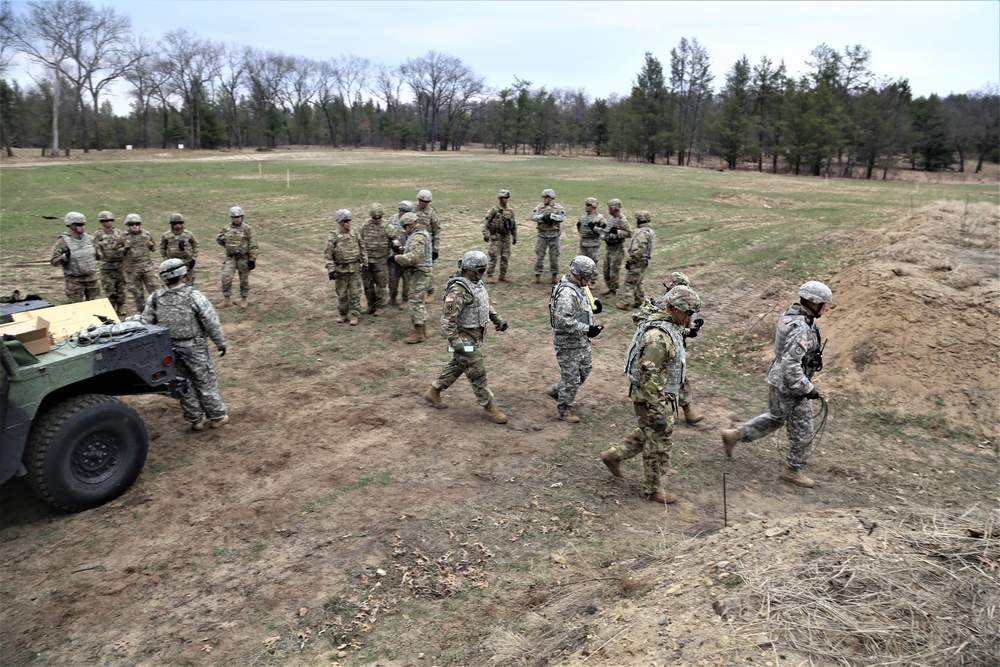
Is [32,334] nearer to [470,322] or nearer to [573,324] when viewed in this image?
[470,322]

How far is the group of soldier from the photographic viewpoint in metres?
6.09

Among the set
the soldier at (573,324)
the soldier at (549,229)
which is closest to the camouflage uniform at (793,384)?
the soldier at (573,324)

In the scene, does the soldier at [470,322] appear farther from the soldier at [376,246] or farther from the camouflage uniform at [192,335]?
the soldier at [376,246]

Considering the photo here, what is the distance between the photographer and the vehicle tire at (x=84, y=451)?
5508 mm

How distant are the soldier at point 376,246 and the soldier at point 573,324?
16.8ft

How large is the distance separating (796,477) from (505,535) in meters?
3.22

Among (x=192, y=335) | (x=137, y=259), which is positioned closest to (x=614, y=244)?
(x=192, y=335)

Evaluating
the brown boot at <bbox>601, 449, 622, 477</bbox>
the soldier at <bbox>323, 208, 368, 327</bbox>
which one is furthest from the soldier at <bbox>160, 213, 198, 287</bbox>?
the brown boot at <bbox>601, 449, 622, 477</bbox>

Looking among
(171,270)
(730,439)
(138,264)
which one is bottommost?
(730,439)

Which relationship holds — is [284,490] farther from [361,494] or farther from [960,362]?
[960,362]

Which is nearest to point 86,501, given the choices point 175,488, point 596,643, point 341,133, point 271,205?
point 175,488

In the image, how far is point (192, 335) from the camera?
7.13m

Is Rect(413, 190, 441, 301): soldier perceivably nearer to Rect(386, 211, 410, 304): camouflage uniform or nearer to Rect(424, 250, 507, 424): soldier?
Rect(386, 211, 410, 304): camouflage uniform

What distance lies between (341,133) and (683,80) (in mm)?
46484
